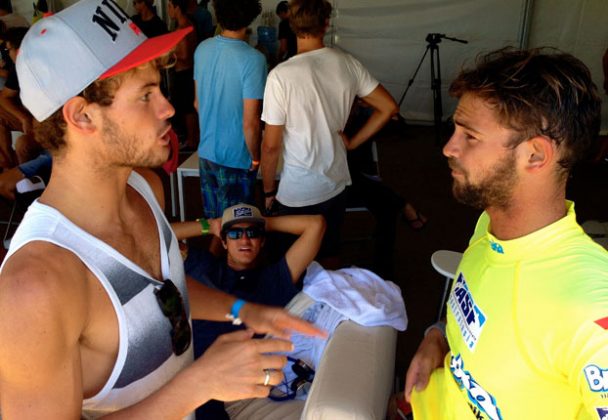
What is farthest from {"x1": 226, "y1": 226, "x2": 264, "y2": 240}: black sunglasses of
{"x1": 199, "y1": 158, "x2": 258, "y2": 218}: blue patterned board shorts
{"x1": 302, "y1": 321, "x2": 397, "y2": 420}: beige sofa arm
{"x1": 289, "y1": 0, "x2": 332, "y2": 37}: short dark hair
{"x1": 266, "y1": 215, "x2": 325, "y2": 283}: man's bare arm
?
{"x1": 289, "y1": 0, "x2": 332, "y2": 37}: short dark hair

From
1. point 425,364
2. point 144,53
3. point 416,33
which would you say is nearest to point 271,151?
point 425,364

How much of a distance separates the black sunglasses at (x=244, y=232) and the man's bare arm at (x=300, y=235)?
0.14 meters

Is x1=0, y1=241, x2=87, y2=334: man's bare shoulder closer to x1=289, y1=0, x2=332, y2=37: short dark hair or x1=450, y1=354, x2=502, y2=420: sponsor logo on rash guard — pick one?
x1=450, y1=354, x2=502, y2=420: sponsor logo on rash guard

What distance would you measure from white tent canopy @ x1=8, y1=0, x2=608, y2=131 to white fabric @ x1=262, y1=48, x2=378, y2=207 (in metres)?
4.51

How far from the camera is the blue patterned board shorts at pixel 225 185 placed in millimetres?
2889

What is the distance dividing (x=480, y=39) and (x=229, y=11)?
17.0 feet

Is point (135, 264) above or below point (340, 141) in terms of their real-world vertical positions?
above

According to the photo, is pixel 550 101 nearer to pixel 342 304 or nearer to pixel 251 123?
pixel 342 304

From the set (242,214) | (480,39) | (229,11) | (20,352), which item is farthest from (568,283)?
(480,39)

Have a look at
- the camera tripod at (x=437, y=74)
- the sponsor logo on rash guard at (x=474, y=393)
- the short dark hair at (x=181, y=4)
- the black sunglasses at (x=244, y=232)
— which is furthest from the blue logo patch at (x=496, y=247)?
the camera tripod at (x=437, y=74)

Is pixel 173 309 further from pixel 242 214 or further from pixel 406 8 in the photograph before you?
pixel 406 8

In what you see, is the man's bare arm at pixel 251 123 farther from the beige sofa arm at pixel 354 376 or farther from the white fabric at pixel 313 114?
the beige sofa arm at pixel 354 376

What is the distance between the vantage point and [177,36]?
1.16m

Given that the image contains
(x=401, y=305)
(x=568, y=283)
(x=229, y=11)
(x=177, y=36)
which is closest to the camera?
(x=568, y=283)
